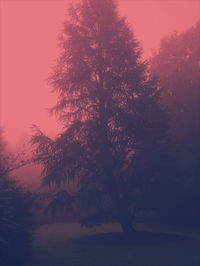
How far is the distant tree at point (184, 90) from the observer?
27250 millimetres

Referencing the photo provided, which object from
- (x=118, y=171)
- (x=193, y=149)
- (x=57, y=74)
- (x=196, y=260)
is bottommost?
(x=196, y=260)

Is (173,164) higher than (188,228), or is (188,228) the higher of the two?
(173,164)

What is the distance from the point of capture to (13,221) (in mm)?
12234

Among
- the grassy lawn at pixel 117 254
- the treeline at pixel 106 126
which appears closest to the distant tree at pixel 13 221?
the grassy lawn at pixel 117 254

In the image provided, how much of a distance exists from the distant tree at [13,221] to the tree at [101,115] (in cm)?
537

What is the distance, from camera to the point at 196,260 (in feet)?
44.0

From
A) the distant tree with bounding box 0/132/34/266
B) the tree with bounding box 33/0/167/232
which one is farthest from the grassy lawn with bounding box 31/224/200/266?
the tree with bounding box 33/0/167/232

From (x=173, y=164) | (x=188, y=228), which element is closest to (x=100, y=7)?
(x=173, y=164)

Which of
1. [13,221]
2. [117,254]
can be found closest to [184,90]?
[117,254]

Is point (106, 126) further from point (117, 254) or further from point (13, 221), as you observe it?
point (13, 221)

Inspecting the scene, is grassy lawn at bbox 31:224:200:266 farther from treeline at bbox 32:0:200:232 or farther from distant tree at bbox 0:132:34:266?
treeline at bbox 32:0:200:232

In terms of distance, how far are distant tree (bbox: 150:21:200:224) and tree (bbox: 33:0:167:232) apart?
328 inches

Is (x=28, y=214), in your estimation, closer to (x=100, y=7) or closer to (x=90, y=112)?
(x=90, y=112)

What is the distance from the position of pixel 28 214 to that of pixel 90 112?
7495mm
